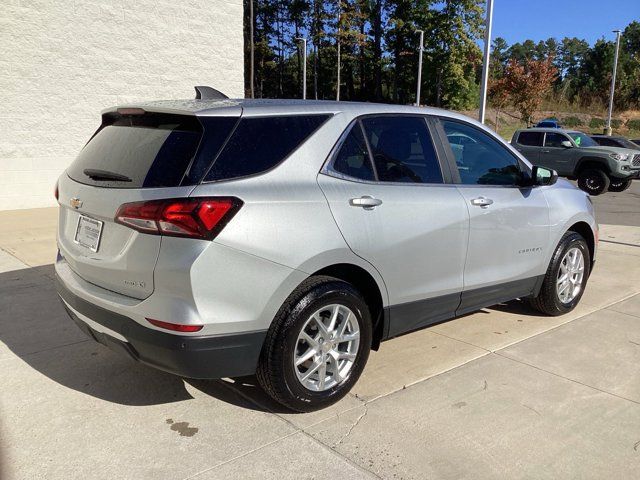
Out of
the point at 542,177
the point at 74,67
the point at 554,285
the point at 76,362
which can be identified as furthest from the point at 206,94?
the point at 74,67

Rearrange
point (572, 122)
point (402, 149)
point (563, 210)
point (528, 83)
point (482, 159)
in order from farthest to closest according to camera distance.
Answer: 1. point (572, 122)
2. point (528, 83)
3. point (563, 210)
4. point (482, 159)
5. point (402, 149)

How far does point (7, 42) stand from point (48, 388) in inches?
336

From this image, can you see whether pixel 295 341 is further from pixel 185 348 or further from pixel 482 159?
pixel 482 159

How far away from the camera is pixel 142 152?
10.1ft

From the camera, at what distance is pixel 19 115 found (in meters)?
10.3

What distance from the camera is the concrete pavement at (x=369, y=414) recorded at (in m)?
2.83

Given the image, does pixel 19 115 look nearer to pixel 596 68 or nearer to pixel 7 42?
pixel 7 42

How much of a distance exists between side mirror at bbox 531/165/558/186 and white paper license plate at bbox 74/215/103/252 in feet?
10.6

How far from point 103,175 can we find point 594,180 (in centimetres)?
1543

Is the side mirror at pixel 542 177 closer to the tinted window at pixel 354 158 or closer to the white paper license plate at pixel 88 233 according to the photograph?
the tinted window at pixel 354 158

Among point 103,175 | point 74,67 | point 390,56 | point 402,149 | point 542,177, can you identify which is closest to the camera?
point 103,175

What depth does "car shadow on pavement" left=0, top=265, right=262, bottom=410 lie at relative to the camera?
3.55 m

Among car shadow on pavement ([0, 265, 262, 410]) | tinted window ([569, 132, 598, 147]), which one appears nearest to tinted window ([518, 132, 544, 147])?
tinted window ([569, 132, 598, 147])

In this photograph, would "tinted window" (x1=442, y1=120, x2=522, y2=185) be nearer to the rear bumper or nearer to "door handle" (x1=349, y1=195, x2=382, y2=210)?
"door handle" (x1=349, y1=195, x2=382, y2=210)
